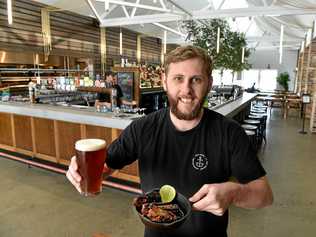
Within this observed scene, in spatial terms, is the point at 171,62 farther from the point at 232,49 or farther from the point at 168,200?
the point at 232,49

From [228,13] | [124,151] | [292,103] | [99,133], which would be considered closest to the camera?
[124,151]

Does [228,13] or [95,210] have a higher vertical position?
[228,13]

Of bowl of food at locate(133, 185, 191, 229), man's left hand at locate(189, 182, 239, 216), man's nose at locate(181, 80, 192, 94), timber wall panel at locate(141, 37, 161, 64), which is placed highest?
timber wall panel at locate(141, 37, 161, 64)

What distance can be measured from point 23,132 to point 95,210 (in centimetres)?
270

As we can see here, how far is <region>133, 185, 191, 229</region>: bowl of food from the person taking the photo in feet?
3.07

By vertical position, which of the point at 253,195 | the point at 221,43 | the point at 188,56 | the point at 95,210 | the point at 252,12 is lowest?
the point at 95,210

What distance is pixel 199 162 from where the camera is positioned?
1226mm

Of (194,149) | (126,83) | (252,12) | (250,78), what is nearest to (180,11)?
(252,12)

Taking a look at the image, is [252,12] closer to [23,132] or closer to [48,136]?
[48,136]

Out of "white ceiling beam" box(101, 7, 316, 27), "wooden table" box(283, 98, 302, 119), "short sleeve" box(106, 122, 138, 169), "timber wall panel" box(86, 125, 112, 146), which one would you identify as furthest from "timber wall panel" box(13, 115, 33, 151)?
"wooden table" box(283, 98, 302, 119)

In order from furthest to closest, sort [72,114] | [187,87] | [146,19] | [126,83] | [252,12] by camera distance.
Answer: [146,19] < [252,12] < [126,83] < [72,114] < [187,87]

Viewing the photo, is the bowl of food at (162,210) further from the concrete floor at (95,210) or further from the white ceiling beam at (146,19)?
the white ceiling beam at (146,19)

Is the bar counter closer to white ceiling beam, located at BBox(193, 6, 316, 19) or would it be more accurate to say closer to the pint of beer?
the pint of beer

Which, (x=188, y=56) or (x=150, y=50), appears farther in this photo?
(x=150, y=50)
